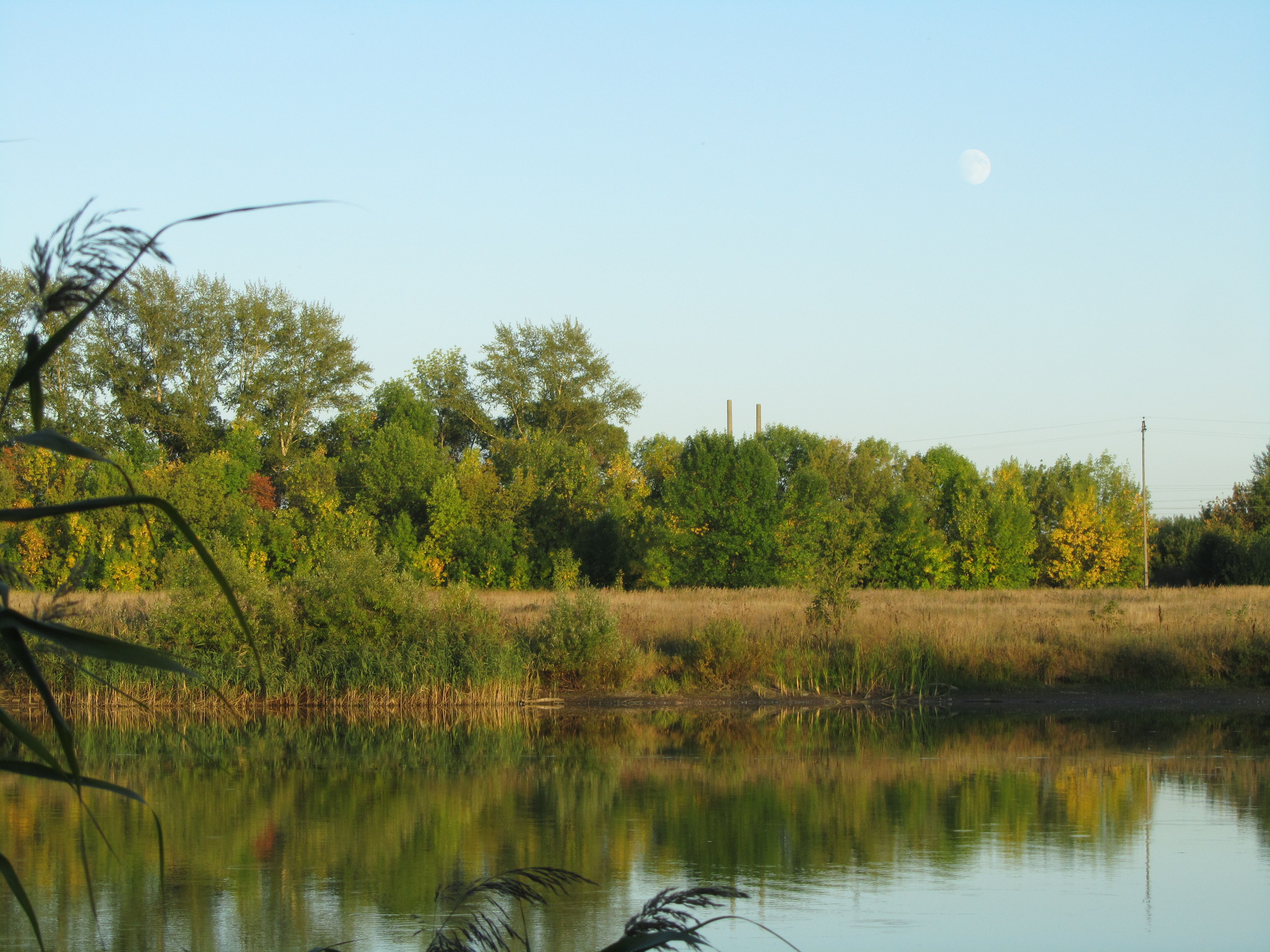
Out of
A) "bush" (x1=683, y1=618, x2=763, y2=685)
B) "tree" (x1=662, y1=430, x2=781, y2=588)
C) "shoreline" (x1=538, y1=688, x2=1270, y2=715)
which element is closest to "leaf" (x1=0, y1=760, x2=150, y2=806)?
"shoreline" (x1=538, y1=688, x2=1270, y2=715)

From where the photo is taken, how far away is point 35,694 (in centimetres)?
2344

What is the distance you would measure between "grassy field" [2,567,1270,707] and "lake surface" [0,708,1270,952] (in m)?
3.70

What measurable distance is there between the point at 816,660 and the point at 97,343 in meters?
37.3

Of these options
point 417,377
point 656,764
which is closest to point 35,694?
point 656,764

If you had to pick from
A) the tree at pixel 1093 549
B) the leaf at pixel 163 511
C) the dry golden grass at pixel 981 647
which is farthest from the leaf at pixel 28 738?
the tree at pixel 1093 549

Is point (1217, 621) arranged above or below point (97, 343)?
below

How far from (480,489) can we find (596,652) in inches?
1126

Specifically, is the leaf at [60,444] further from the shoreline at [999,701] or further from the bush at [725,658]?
the bush at [725,658]

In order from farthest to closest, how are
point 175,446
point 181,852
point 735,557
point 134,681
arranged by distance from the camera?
1. point 175,446
2. point 735,557
3. point 134,681
4. point 181,852

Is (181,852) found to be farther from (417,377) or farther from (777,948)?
(417,377)

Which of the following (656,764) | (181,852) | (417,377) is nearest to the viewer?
(181,852)

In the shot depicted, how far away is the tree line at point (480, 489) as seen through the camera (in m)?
47.3

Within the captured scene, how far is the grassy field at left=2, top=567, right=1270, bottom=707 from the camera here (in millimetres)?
23594

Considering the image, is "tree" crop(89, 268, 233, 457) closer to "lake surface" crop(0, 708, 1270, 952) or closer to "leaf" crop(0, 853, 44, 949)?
"lake surface" crop(0, 708, 1270, 952)
